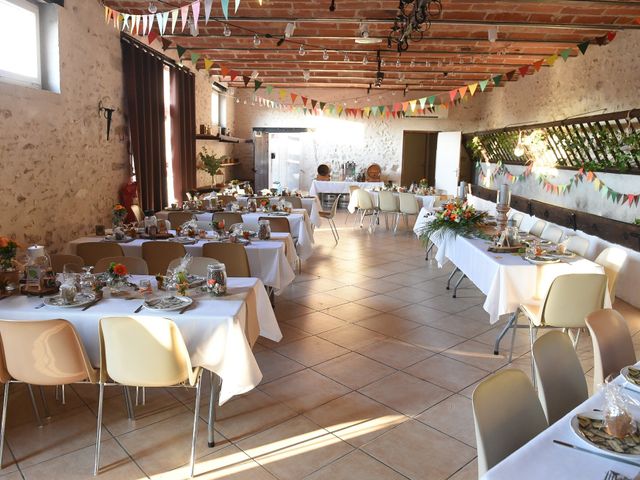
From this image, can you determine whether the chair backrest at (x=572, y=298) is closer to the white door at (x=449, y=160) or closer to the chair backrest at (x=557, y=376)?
the chair backrest at (x=557, y=376)

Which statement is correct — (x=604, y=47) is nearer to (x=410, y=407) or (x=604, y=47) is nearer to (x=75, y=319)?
(x=410, y=407)

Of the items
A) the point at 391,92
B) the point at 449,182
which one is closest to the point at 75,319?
the point at 449,182

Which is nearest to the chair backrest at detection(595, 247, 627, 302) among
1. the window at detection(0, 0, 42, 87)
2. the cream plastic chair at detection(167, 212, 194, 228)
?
the cream plastic chair at detection(167, 212, 194, 228)

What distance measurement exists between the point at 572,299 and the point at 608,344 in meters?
1.06

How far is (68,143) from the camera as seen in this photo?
545 cm

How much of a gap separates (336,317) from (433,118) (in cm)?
1052

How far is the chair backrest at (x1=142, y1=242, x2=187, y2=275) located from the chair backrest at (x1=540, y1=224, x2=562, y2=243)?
3.69 meters

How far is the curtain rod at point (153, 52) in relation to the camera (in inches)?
266

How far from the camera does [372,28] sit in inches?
268

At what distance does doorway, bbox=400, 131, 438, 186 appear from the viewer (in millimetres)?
15867

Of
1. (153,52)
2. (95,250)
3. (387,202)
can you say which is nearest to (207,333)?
(95,250)

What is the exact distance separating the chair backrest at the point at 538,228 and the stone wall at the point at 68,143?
5.05m

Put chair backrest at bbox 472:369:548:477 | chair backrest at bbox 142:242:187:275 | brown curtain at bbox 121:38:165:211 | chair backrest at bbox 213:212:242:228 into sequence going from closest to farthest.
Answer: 1. chair backrest at bbox 472:369:548:477
2. chair backrest at bbox 142:242:187:275
3. chair backrest at bbox 213:212:242:228
4. brown curtain at bbox 121:38:165:211

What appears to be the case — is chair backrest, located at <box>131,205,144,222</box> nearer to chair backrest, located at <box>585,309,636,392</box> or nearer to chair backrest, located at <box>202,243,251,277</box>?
chair backrest, located at <box>202,243,251,277</box>
